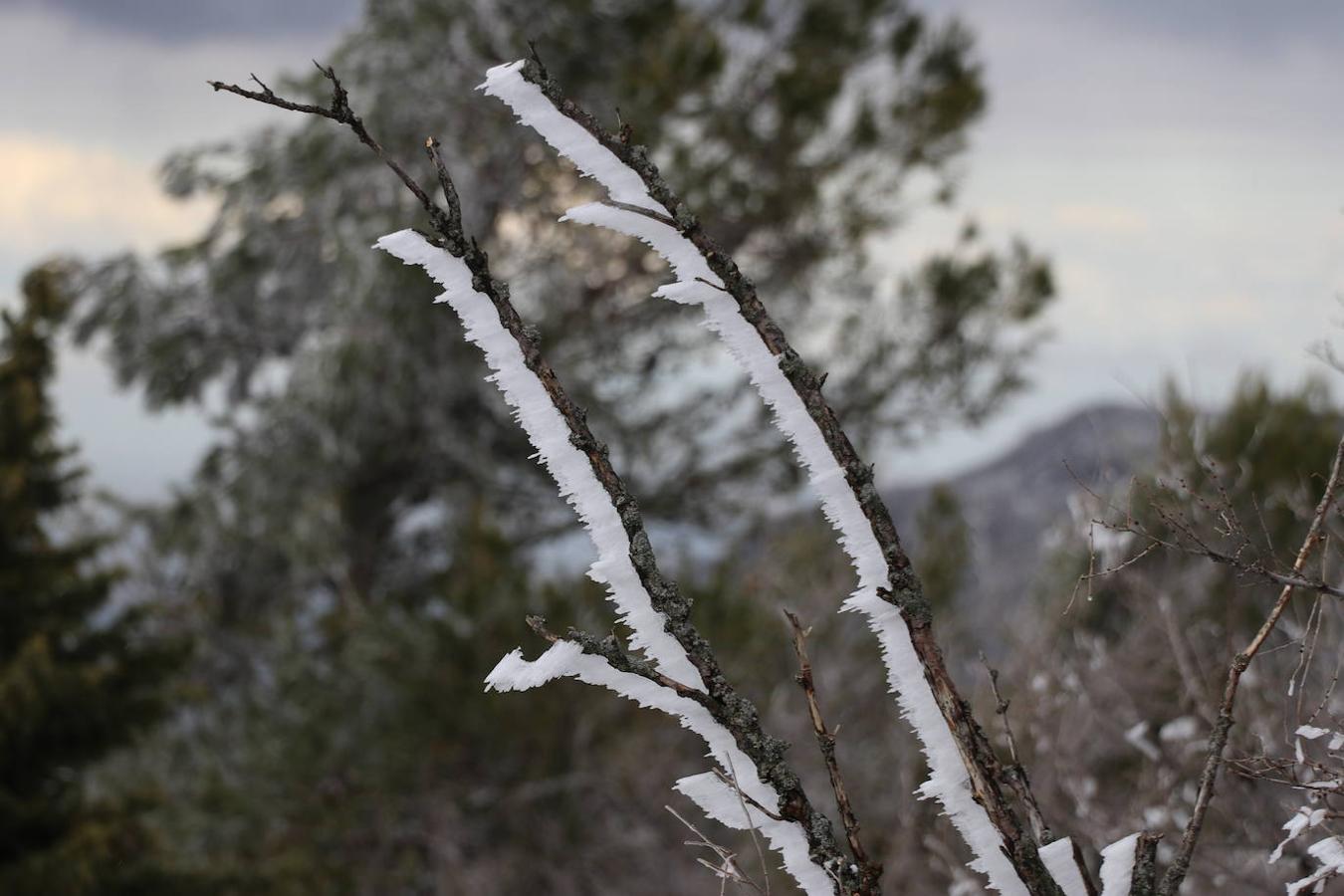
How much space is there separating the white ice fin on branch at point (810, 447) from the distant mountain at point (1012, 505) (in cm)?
64

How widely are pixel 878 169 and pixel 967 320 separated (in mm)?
1565

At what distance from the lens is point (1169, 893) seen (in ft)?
4.28

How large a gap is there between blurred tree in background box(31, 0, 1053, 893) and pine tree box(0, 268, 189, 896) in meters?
2.09

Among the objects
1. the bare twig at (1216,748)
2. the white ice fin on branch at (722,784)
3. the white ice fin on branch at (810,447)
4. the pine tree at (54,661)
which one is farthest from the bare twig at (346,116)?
the pine tree at (54,661)

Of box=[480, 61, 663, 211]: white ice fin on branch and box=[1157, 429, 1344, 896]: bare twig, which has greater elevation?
box=[480, 61, 663, 211]: white ice fin on branch

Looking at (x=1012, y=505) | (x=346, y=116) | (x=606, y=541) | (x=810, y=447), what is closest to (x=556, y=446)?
(x=606, y=541)

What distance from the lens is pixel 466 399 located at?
402 inches

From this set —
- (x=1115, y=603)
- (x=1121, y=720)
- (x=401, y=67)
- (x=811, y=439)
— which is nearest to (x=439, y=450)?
(x=401, y=67)

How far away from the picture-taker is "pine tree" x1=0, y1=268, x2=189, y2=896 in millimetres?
6785

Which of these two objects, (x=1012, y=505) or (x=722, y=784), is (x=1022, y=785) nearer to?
(x=722, y=784)

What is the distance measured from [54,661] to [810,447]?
7190 mm

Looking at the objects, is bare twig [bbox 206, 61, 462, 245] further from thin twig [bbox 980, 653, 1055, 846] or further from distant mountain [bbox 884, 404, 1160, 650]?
distant mountain [bbox 884, 404, 1160, 650]

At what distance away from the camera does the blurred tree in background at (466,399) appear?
377 inches

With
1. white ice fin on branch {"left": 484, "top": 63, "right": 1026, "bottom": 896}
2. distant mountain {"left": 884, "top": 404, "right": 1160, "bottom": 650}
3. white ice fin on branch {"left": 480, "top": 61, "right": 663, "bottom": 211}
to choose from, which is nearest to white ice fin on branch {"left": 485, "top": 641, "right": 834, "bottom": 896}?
white ice fin on branch {"left": 484, "top": 63, "right": 1026, "bottom": 896}
